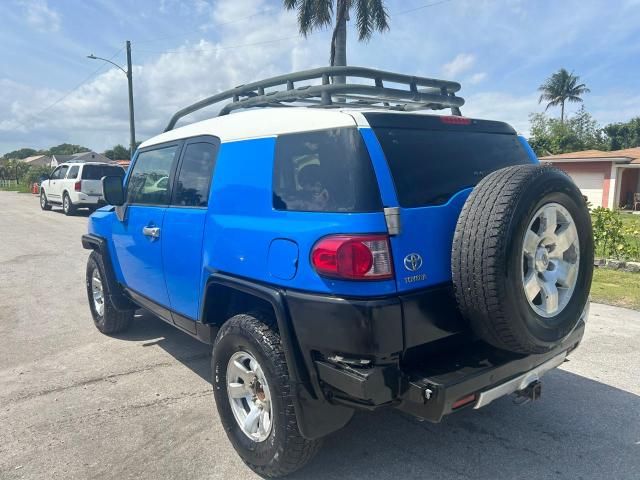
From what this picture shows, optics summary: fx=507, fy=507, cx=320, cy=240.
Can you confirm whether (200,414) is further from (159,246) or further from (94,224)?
(94,224)

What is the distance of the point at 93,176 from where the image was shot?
17.5 m

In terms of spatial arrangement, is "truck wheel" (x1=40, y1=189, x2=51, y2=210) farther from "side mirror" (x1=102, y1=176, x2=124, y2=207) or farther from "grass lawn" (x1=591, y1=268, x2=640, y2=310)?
"grass lawn" (x1=591, y1=268, x2=640, y2=310)

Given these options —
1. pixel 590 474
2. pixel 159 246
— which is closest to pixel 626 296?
pixel 590 474

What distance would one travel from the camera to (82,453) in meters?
3.05

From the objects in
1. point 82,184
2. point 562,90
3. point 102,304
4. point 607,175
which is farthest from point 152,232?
point 562,90

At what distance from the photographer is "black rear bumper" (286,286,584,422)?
2.27m

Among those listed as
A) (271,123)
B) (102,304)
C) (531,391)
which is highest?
(271,123)

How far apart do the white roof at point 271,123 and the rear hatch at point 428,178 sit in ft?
0.61

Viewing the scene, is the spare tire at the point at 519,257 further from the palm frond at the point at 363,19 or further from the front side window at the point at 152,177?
the palm frond at the point at 363,19

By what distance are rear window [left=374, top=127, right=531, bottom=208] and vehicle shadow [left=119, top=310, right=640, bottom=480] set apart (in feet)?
4.94

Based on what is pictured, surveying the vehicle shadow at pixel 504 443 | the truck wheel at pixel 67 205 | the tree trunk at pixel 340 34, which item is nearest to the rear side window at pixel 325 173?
the vehicle shadow at pixel 504 443

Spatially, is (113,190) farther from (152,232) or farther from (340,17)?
(340,17)

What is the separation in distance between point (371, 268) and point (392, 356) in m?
0.42

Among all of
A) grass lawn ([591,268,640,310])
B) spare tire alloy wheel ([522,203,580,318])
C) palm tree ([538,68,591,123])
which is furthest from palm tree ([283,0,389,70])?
palm tree ([538,68,591,123])
